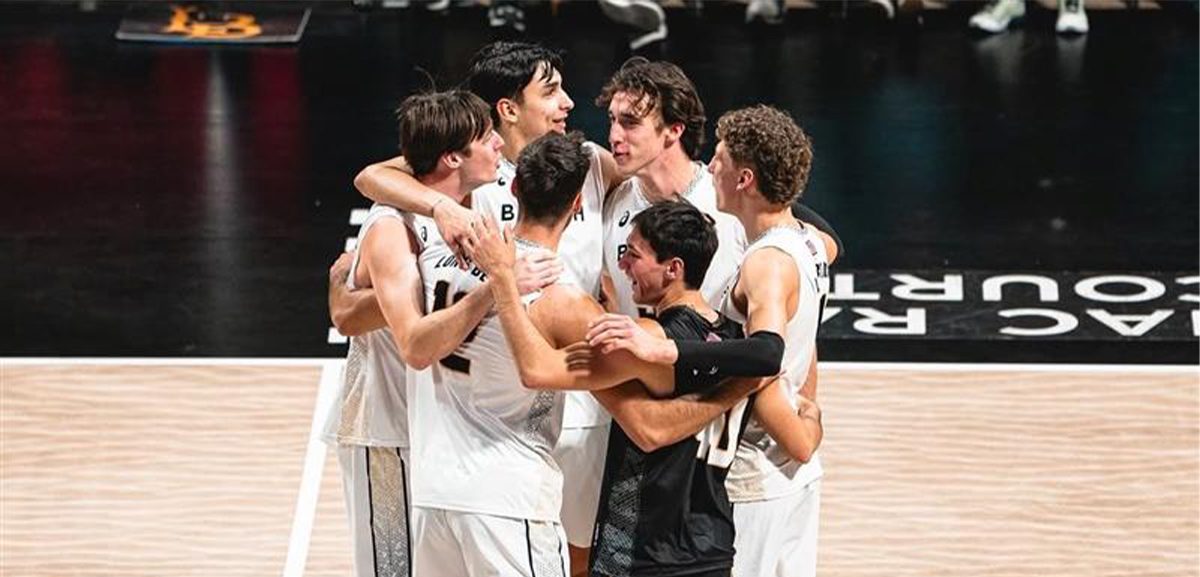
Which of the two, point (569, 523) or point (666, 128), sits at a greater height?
point (666, 128)

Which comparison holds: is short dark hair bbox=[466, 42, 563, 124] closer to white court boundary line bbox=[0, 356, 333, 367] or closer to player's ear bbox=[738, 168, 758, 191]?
player's ear bbox=[738, 168, 758, 191]

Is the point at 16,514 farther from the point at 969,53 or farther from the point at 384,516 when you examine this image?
the point at 969,53

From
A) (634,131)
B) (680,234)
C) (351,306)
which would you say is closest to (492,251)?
(680,234)

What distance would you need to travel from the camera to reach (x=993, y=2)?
46.4 feet

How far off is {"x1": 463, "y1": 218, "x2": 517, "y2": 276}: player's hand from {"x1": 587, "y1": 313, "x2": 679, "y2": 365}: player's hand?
25 cm

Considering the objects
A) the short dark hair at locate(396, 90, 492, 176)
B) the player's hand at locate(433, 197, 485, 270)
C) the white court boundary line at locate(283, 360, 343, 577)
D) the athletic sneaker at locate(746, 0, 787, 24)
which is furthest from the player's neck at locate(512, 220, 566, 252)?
the athletic sneaker at locate(746, 0, 787, 24)

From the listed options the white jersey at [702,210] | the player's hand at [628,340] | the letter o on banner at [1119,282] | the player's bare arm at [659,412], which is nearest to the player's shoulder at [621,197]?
the white jersey at [702,210]

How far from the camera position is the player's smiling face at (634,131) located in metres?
6.68

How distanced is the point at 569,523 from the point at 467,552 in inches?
32.2

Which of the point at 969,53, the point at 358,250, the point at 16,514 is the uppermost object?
the point at 969,53

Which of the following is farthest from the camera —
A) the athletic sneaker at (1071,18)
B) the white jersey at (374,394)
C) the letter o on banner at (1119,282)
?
the athletic sneaker at (1071,18)

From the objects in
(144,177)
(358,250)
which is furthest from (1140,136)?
(358,250)

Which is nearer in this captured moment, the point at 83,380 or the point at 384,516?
the point at 384,516

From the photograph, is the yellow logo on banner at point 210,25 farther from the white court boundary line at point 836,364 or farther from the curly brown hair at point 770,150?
the curly brown hair at point 770,150
